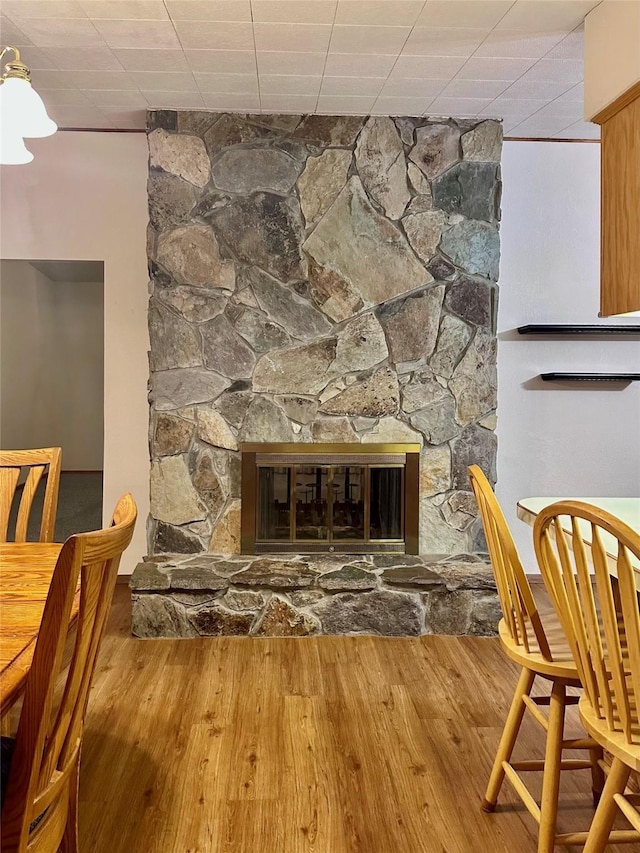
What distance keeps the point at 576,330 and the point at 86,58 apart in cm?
276

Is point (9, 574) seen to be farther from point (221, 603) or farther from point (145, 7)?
point (145, 7)

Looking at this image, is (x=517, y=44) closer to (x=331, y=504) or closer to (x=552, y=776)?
(x=331, y=504)

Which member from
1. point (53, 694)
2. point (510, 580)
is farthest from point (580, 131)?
point (53, 694)

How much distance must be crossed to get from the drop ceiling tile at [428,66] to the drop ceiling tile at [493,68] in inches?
1.7

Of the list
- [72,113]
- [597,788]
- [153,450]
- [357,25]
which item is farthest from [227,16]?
[597,788]

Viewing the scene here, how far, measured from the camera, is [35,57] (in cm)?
287

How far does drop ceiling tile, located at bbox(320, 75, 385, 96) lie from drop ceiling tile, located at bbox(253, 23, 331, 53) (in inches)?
11.6

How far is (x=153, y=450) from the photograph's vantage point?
11.6 feet

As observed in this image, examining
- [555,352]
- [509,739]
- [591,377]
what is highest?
[555,352]

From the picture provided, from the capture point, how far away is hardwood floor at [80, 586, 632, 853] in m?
1.88

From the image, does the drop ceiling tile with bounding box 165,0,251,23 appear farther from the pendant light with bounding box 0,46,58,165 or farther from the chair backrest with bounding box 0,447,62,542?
the chair backrest with bounding box 0,447,62,542

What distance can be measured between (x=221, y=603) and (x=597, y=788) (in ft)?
5.86

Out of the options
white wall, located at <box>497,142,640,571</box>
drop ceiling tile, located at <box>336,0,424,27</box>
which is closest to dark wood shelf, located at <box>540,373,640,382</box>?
white wall, located at <box>497,142,640,571</box>

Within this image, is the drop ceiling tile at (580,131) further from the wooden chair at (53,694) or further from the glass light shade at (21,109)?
the wooden chair at (53,694)
